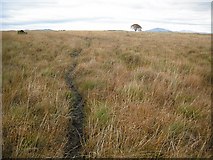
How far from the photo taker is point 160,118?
11.8 feet

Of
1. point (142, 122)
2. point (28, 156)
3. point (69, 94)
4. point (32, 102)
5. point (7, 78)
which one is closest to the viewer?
point (28, 156)

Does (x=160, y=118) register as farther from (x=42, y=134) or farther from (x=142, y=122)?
(x=42, y=134)

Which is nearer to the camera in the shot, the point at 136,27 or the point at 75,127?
the point at 75,127

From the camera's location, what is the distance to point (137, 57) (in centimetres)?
1057

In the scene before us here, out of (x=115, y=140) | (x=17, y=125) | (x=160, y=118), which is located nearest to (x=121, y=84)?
(x=160, y=118)

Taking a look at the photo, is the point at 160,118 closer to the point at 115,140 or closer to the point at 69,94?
the point at 115,140

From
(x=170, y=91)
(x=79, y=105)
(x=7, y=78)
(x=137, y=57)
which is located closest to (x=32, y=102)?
(x=79, y=105)

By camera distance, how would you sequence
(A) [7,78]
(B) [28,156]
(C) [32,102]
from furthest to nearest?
(A) [7,78], (C) [32,102], (B) [28,156]

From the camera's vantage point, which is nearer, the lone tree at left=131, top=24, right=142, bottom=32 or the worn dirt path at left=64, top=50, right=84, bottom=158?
the worn dirt path at left=64, top=50, right=84, bottom=158

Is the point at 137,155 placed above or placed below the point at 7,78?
below

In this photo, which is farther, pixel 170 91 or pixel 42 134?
pixel 170 91

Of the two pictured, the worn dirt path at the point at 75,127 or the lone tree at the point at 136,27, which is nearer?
the worn dirt path at the point at 75,127

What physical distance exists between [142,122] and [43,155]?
4.92ft

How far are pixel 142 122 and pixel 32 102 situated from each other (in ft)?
6.95
